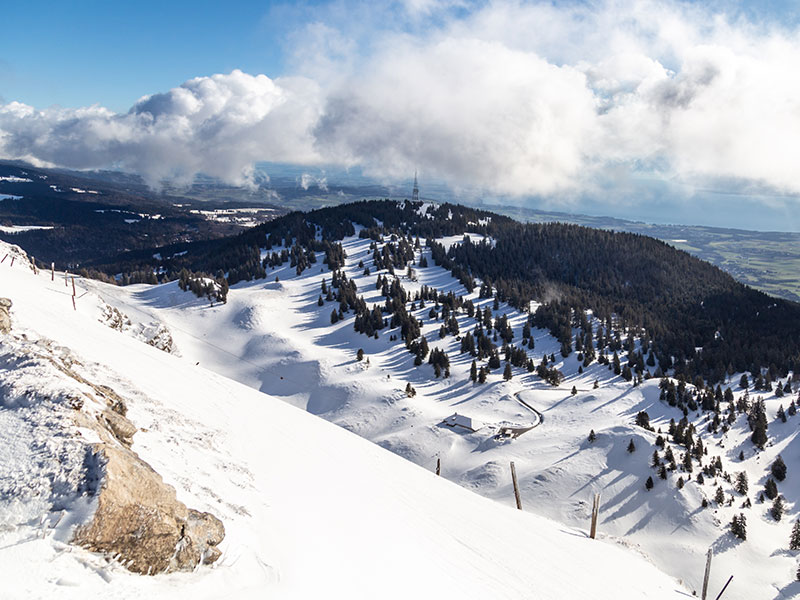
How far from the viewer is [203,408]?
64.7 ft

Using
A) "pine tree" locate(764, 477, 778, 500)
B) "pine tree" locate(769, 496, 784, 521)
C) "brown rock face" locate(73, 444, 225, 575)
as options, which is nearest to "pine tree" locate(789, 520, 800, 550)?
"pine tree" locate(769, 496, 784, 521)

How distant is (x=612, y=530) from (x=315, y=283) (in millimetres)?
75336

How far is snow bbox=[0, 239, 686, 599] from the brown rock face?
0.80 ft

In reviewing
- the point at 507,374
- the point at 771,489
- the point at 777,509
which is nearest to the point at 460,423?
the point at 507,374

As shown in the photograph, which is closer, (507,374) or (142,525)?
(142,525)

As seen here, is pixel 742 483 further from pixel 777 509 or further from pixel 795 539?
pixel 795 539

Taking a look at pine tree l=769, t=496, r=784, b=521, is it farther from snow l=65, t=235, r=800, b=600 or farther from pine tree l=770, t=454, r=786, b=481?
pine tree l=770, t=454, r=786, b=481

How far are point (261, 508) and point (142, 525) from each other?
4.40 meters

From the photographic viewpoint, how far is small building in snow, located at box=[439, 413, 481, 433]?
158 feet

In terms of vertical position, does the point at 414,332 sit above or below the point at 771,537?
above

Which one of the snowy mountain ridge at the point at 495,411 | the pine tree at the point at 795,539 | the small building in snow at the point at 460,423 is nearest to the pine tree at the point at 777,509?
the snowy mountain ridge at the point at 495,411

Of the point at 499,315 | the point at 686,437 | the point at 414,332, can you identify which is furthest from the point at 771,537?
the point at 499,315

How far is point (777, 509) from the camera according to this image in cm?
3622

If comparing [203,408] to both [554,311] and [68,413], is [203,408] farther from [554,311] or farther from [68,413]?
[554,311]
